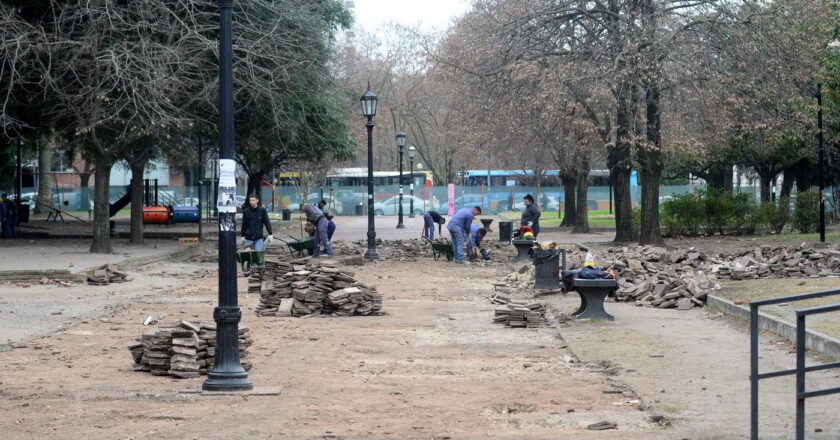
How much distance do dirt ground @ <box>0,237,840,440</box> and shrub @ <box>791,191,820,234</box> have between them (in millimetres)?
22680

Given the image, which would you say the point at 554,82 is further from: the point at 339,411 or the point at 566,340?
the point at 339,411

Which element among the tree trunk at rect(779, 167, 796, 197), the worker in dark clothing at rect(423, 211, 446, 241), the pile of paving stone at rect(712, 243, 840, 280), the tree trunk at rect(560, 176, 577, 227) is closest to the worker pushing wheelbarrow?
the pile of paving stone at rect(712, 243, 840, 280)

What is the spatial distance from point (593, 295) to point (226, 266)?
7.03 m

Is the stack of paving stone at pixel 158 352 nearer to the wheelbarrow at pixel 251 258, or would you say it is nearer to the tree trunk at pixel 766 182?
the wheelbarrow at pixel 251 258

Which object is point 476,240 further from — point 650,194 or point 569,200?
point 569,200

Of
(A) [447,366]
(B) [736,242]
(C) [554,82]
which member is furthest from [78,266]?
(B) [736,242]

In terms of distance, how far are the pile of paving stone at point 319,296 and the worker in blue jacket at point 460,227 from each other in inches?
412

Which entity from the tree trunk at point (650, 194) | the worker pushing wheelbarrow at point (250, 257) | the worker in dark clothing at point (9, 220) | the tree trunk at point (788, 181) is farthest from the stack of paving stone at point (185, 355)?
the tree trunk at point (788, 181)

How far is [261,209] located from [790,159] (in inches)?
1264

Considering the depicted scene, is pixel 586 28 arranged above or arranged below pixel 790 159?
above

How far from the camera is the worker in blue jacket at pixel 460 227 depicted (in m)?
27.7

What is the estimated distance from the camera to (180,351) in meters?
10.9

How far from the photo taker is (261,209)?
24.3 metres

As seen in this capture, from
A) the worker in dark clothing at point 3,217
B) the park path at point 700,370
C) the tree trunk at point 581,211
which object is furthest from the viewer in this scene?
the tree trunk at point 581,211
